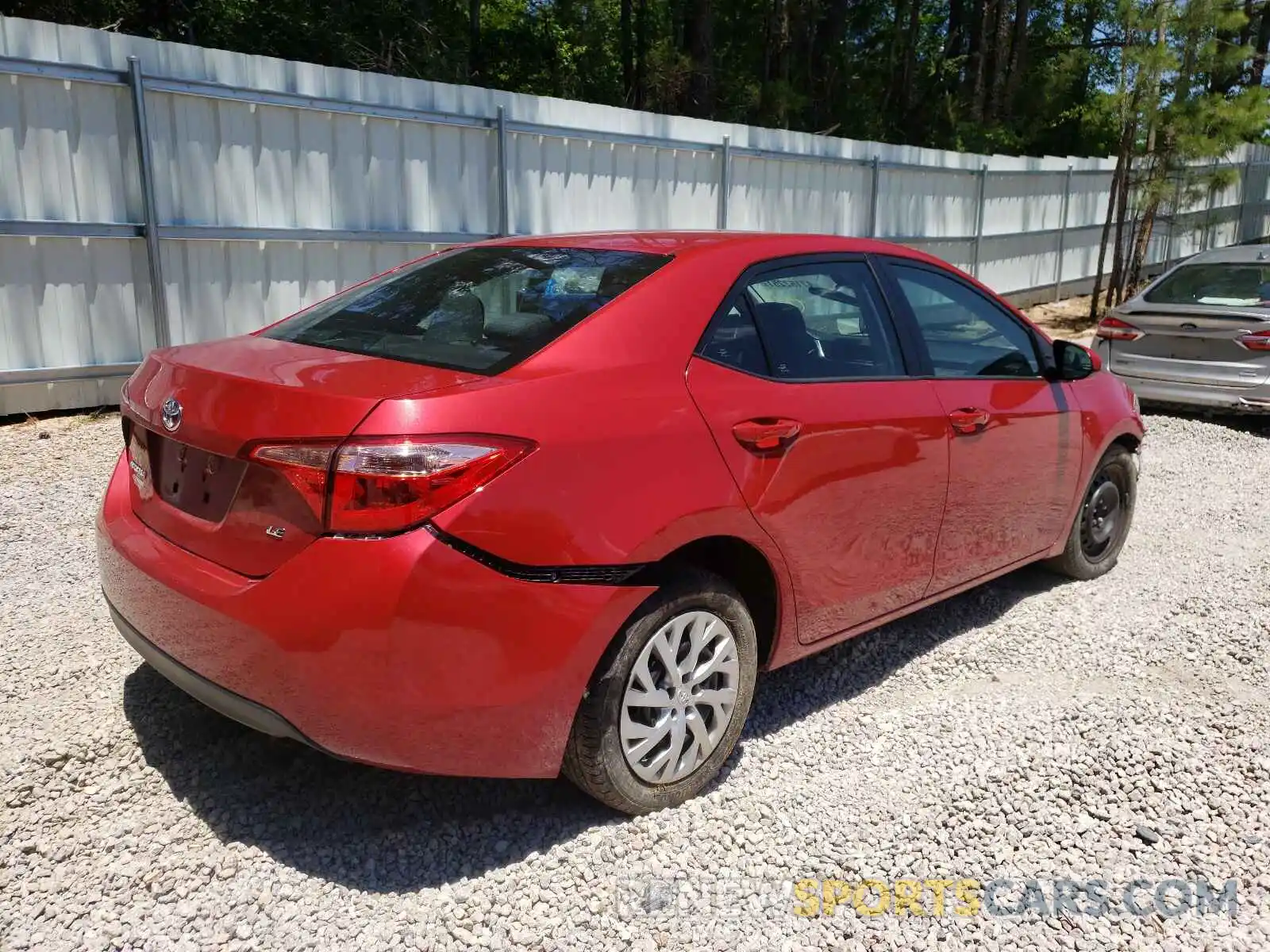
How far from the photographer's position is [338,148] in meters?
7.67

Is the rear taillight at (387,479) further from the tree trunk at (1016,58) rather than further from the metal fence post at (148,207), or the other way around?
the tree trunk at (1016,58)

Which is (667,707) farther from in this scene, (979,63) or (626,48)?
(979,63)

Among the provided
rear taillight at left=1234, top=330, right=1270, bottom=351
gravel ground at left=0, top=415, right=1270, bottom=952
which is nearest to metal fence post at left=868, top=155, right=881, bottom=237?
rear taillight at left=1234, top=330, right=1270, bottom=351

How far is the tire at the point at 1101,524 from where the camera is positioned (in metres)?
4.86

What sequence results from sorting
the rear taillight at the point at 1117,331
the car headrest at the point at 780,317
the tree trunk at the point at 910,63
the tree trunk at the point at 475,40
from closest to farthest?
the car headrest at the point at 780,317
the rear taillight at the point at 1117,331
the tree trunk at the point at 475,40
the tree trunk at the point at 910,63

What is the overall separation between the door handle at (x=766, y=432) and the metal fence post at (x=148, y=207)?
17.4 ft

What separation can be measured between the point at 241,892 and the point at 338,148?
245 inches

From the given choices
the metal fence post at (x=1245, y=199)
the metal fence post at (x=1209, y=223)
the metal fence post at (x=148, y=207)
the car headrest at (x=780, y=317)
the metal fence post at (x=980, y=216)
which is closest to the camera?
the car headrest at (x=780, y=317)

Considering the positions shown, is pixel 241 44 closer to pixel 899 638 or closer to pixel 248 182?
pixel 248 182

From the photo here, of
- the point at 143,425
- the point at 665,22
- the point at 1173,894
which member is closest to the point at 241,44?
the point at 665,22

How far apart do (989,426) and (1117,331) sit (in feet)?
19.0

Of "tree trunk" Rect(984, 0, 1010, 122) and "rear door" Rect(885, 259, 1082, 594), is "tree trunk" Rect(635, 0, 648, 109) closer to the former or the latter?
"tree trunk" Rect(984, 0, 1010, 122)

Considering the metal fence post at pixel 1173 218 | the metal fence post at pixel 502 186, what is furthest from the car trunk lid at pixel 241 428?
the metal fence post at pixel 1173 218

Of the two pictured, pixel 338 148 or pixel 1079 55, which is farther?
pixel 1079 55
